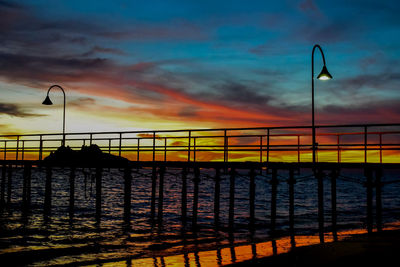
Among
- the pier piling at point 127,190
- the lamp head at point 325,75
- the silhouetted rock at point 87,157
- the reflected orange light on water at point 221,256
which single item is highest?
the lamp head at point 325,75

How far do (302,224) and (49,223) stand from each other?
13.8 meters

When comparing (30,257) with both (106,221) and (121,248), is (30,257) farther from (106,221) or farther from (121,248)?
(106,221)

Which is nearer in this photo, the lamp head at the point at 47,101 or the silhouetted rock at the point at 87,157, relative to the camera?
the silhouetted rock at the point at 87,157

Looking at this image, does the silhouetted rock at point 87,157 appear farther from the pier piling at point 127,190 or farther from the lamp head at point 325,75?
the lamp head at point 325,75

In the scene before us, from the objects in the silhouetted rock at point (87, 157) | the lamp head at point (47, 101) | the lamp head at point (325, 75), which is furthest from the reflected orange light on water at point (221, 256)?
the lamp head at point (47, 101)

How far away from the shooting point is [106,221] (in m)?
25.2

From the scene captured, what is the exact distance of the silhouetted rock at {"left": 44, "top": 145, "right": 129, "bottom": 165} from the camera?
23406 mm

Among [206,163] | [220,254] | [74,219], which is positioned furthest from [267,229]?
[74,219]

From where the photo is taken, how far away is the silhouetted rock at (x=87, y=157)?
2341cm

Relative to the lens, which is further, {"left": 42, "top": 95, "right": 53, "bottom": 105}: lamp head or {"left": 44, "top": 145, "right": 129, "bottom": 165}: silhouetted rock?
{"left": 42, "top": 95, "right": 53, "bottom": 105}: lamp head

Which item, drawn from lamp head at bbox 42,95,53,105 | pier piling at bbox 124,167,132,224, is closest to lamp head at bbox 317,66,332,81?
pier piling at bbox 124,167,132,224

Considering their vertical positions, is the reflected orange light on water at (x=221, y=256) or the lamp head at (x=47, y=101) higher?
the lamp head at (x=47, y=101)

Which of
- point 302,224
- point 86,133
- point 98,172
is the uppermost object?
point 86,133

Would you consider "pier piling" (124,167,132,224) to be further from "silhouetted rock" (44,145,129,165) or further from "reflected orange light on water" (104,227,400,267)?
"reflected orange light on water" (104,227,400,267)
